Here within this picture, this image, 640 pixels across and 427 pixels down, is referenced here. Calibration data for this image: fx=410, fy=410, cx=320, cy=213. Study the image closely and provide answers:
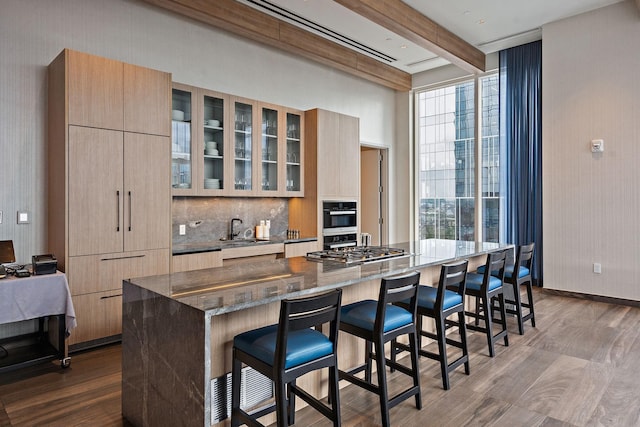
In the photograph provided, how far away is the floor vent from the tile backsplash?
109 inches

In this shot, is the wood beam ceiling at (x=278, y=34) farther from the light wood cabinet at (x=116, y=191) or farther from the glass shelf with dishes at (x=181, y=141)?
the light wood cabinet at (x=116, y=191)

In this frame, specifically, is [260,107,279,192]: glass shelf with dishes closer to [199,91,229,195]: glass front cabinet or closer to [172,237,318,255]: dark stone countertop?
[199,91,229,195]: glass front cabinet

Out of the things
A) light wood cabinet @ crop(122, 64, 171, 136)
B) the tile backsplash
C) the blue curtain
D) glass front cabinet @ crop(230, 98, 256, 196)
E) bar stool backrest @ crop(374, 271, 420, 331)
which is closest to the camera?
bar stool backrest @ crop(374, 271, 420, 331)

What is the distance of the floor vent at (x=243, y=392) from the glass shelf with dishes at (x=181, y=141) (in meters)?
2.62

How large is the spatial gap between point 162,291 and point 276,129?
3.55 m

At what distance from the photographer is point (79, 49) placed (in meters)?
3.91

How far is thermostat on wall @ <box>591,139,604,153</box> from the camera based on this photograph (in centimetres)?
515

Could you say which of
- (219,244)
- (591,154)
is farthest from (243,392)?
(591,154)

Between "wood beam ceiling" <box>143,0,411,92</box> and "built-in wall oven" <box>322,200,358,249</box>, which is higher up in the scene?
"wood beam ceiling" <box>143,0,411,92</box>

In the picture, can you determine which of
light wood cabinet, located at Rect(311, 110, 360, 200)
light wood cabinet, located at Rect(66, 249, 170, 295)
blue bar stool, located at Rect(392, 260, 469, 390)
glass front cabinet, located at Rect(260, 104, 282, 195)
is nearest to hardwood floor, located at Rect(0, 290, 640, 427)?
blue bar stool, located at Rect(392, 260, 469, 390)

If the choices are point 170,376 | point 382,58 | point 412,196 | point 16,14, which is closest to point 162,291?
point 170,376

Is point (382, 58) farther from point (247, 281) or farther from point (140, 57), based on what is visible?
point (247, 281)

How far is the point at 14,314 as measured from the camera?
301cm

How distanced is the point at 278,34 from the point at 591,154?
4268 millimetres
